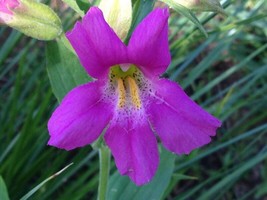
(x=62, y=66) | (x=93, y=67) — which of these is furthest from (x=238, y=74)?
(x=93, y=67)

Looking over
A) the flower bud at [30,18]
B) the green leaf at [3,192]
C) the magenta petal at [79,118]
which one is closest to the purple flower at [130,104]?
the magenta petal at [79,118]

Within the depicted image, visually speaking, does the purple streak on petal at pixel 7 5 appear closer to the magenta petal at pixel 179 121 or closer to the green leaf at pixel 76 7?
the green leaf at pixel 76 7

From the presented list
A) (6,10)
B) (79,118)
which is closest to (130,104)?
(79,118)

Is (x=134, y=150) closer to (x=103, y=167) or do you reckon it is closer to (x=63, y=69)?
(x=103, y=167)

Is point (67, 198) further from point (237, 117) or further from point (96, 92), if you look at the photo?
point (237, 117)

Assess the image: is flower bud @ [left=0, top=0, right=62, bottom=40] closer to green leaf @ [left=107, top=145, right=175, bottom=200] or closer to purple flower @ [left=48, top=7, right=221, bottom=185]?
purple flower @ [left=48, top=7, right=221, bottom=185]

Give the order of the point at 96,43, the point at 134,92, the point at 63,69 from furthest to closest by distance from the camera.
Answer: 1. the point at 63,69
2. the point at 134,92
3. the point at 96,43
